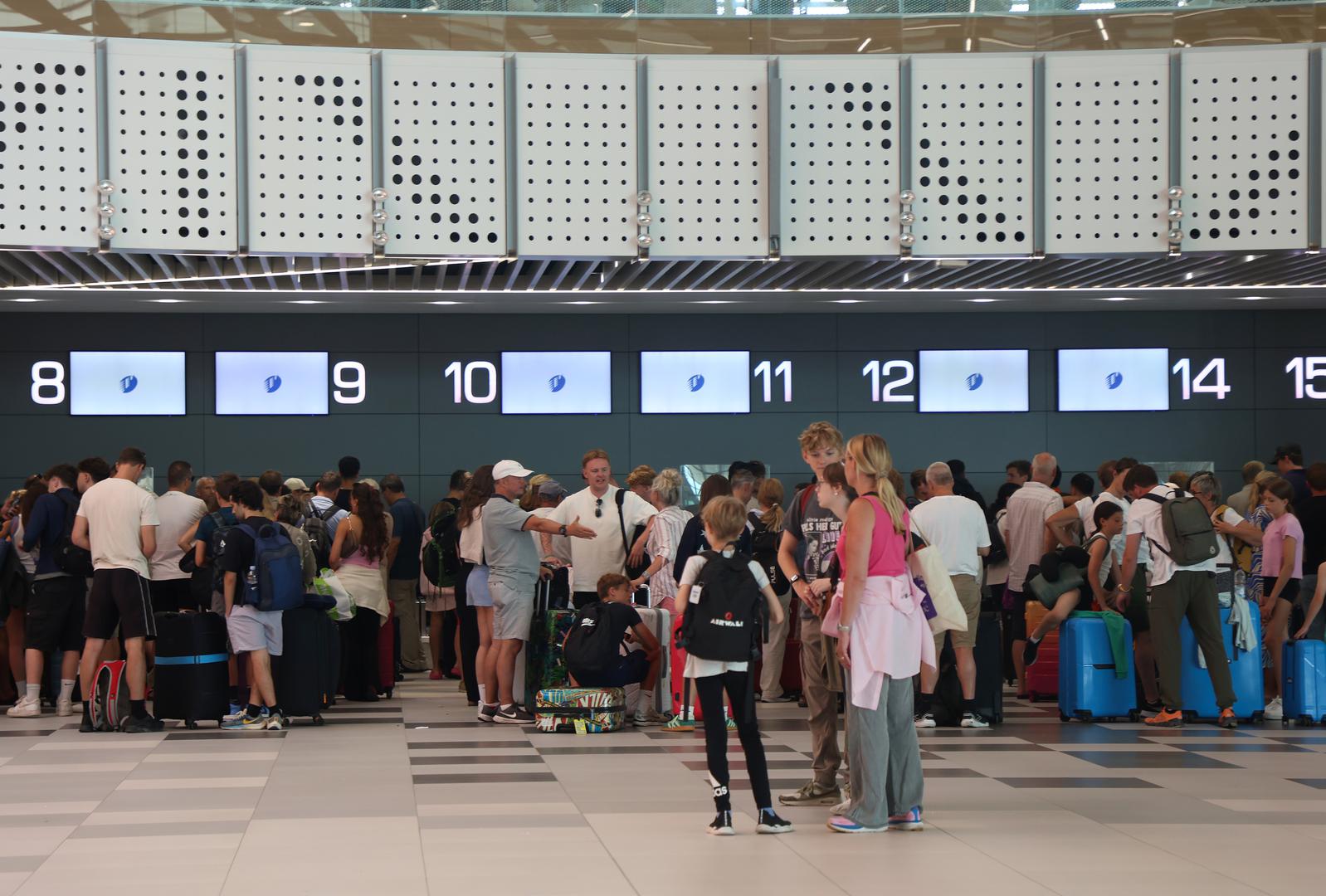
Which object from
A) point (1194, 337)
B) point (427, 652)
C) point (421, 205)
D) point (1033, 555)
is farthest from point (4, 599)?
point (1194, 337)

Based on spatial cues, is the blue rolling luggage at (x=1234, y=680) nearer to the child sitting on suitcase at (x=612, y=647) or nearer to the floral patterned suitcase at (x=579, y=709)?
the child sitting on suitcase at (x=612, y=647)

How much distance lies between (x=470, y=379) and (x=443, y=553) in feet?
14.6

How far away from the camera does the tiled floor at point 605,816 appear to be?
16.7 feet

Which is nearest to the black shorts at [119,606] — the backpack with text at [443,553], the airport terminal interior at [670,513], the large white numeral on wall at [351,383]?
the airport terminal interior at [670,513]

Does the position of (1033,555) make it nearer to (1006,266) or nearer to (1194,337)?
(1006,266)

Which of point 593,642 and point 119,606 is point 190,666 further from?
point 593,642

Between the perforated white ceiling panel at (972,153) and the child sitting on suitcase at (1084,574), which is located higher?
the perforated white ceiling panel at (972,153)

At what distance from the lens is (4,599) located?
10.8 metres

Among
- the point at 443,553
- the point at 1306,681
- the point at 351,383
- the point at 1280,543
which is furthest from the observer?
the point at 351,383

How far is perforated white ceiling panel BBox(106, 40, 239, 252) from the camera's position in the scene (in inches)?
372

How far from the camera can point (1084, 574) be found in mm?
10375

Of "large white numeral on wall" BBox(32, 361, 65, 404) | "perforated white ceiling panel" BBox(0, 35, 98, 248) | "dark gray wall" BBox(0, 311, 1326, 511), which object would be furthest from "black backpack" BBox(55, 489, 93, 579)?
"large white numeral on wall" BBox(32, 361, 65, 404)

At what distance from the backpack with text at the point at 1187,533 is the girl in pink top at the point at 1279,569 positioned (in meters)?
0.86

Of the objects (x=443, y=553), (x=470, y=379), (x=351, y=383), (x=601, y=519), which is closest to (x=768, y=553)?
(x=601, y=519)
